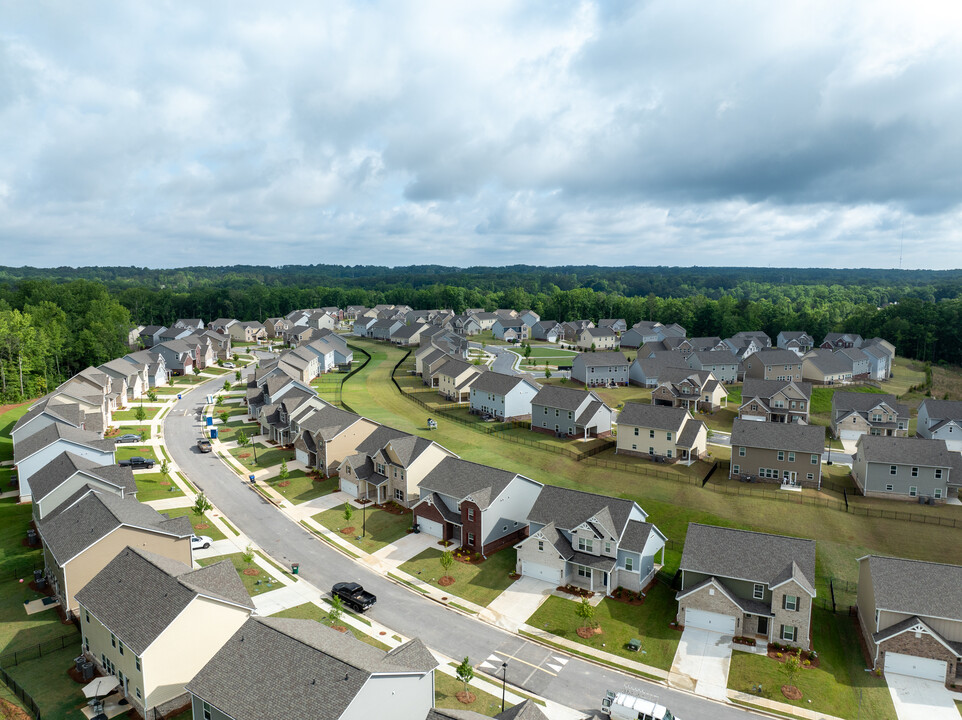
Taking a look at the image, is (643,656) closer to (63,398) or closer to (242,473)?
(242,473)

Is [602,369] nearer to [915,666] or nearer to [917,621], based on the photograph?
[917,621]

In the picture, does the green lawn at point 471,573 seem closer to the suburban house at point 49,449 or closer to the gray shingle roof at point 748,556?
the gray shingle roof at point 748,556

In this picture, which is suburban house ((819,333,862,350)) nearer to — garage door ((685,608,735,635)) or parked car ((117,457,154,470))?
garage door ((685,608,735,635))

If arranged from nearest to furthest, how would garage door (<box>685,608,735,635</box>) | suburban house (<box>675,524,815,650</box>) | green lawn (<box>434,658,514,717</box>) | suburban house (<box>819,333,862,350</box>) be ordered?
green lawn (<box>434,658,514,717</box>) → suburban house (<box>675,524,815,650</box>) → garage door (<box>685,608,735,635</box>) → suburban house (<box>819,333,862,350</box>)

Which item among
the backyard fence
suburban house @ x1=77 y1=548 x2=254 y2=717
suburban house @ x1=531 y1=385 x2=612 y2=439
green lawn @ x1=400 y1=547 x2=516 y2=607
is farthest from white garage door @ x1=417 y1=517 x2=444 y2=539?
suburban house @ x1=531 y1=385 x2=612 y2=439

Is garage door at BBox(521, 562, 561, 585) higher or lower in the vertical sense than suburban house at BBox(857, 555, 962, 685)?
lower

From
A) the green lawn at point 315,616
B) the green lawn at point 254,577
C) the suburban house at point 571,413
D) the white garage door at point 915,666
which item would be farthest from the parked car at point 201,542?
the white garage door at point 915,666

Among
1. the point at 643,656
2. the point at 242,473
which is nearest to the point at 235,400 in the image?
the point at 242,473
